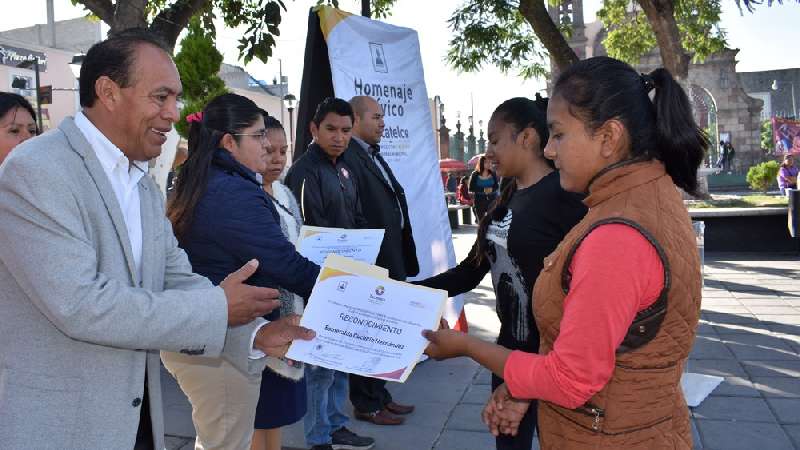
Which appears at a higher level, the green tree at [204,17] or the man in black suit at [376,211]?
the green tree at [204,17]

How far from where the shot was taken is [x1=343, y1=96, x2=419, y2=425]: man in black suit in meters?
4.84

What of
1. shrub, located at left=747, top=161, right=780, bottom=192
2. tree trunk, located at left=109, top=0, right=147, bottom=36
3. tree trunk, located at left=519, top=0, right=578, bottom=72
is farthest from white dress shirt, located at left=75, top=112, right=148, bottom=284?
shrub, located at left=747, top=161, right=780, bottom=192

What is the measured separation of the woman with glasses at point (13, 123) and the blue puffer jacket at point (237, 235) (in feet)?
5.69

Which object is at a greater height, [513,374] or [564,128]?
[564,128]

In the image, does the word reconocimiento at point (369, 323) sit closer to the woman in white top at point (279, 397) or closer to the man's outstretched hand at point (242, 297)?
the man's outstretched hand at point (242, 297)

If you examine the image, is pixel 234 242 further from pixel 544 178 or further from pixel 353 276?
pixel 544 178

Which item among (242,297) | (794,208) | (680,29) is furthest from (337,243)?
(680,29)

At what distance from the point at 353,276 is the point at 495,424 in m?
0.63

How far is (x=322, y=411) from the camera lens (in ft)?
13.9

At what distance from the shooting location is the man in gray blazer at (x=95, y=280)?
1681mm

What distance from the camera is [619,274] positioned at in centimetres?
162

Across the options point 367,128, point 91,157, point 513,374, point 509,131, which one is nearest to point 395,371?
point 513,374

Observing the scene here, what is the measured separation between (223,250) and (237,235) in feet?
0.35

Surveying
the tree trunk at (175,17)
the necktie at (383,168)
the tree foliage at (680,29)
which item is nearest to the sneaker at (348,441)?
the necktie at (383,168)
